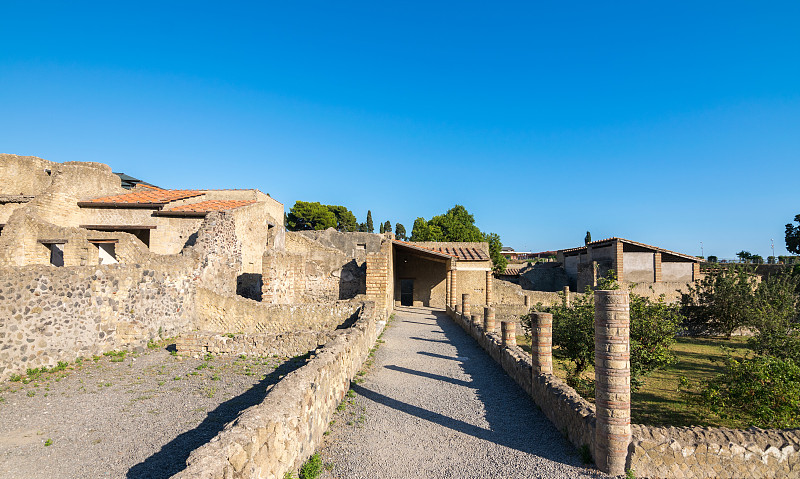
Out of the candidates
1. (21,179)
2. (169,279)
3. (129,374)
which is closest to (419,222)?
(21,179)

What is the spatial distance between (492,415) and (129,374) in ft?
23.9

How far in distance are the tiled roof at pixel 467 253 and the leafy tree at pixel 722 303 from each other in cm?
1087

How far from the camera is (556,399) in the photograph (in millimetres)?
5777

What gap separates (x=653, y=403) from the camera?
832 cm

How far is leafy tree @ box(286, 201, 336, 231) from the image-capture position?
2395 inches

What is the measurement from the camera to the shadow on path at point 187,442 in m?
4.39

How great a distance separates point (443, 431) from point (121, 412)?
4812mm

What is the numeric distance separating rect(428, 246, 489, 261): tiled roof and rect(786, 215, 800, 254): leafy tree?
4924cm

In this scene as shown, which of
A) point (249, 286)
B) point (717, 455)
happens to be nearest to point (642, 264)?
point (249, 286)

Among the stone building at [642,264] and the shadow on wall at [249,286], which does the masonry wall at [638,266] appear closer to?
the stone building at [642,264]

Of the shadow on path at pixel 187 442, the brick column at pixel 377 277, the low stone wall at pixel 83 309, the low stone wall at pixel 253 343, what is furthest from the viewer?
the brick column at pixel 377 277

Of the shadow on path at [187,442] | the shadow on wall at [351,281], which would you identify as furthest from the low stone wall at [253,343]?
the shadow on wall at [351,281]

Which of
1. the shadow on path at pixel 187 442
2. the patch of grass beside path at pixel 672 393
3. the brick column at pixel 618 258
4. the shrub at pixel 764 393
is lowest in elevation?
the patch of grass beside path at pixel 672 393

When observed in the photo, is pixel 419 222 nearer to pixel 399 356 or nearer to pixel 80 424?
pixel 399 356
